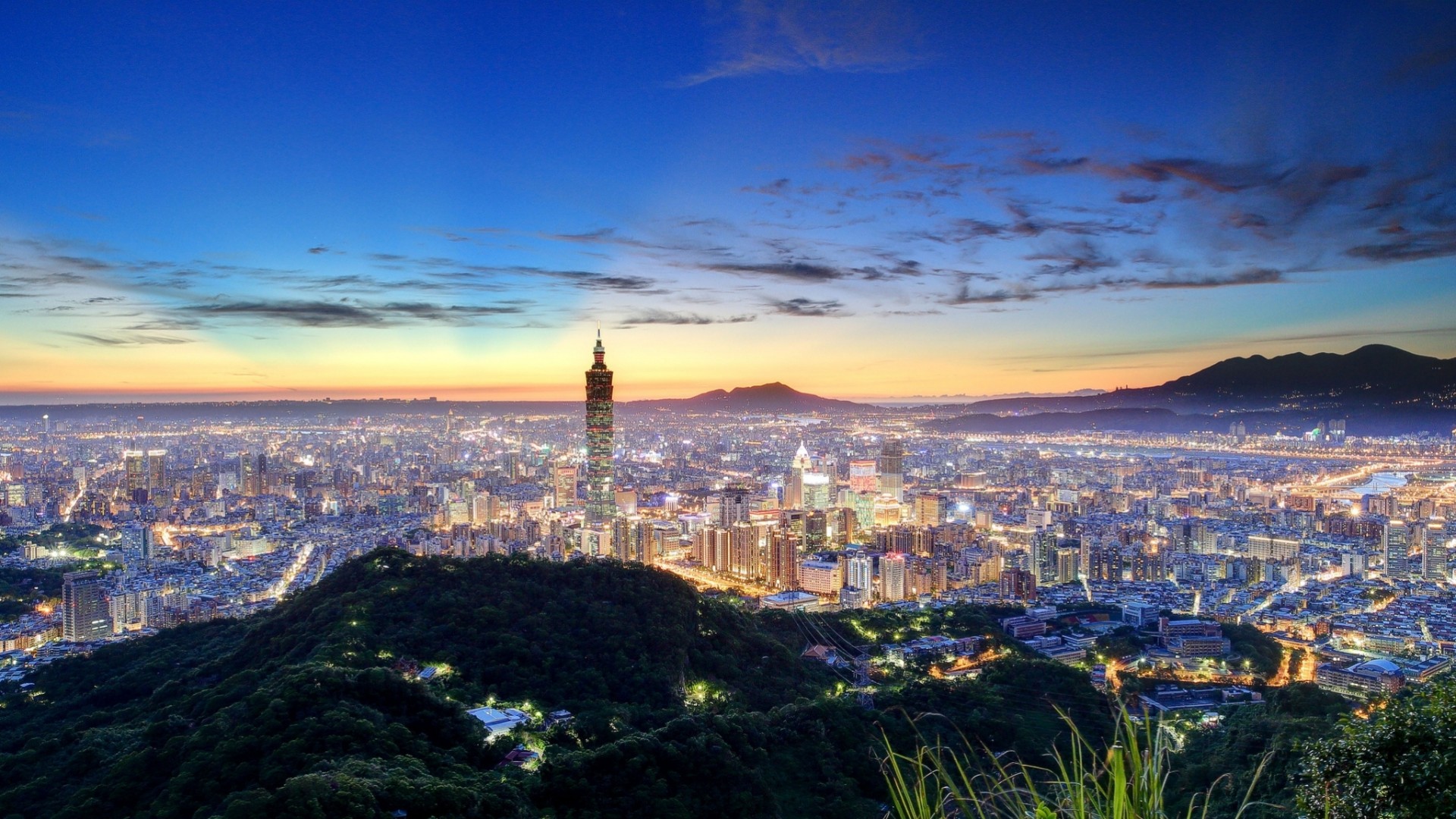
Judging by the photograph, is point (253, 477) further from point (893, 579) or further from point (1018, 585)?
point (1018, 585)

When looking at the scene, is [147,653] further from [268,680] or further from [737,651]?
[737,651]

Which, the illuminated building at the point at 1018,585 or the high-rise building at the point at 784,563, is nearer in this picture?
the illuminated building at the point at 1018,585

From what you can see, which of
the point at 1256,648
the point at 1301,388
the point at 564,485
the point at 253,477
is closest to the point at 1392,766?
the point at 1256,648

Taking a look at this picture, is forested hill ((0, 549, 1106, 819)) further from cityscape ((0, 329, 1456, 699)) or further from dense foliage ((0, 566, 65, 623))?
dense foliage ((0, 566, 65, 623))

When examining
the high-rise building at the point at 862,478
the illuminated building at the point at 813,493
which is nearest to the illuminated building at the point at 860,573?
the illuminated building at the point at 813,493

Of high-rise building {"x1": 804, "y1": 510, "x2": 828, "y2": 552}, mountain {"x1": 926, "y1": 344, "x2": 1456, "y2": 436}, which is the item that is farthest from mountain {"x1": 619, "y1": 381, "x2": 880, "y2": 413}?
high-rise building {"x1": 804, "y1": 510, "x2": 828, "y2": 552}

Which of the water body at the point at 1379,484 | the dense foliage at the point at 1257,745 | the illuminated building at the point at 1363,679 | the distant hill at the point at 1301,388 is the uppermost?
the distant hill at the point at 1301,388

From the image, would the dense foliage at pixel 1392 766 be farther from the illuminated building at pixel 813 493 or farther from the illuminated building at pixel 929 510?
the illuminated building at pixel 813 493
